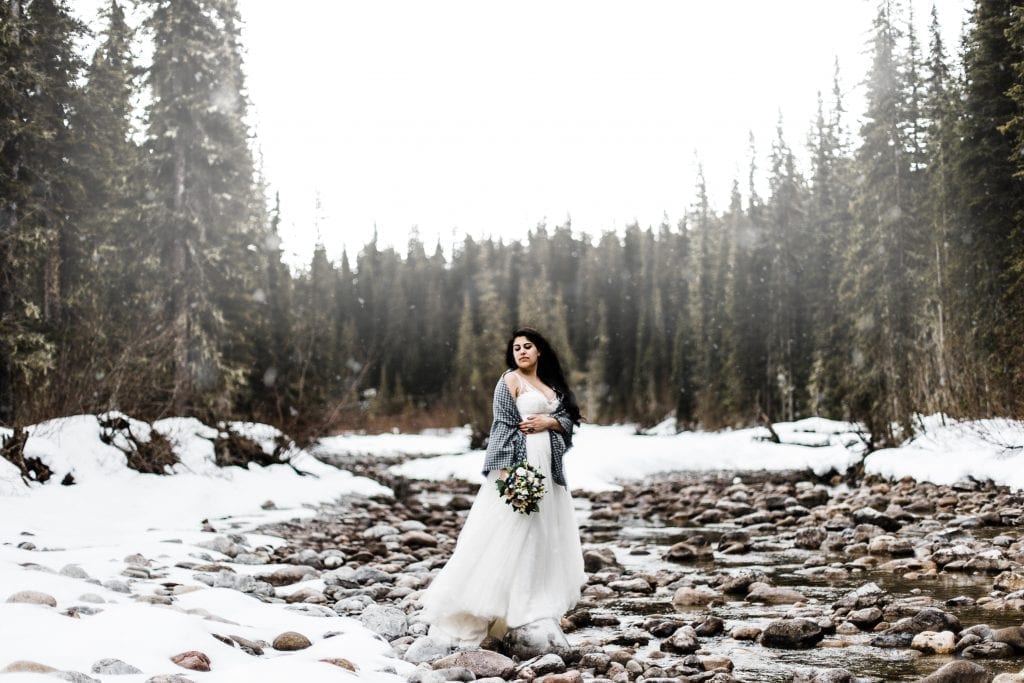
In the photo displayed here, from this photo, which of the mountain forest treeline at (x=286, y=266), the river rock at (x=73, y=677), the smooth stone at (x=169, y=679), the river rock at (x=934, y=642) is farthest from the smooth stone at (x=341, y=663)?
the mountain forest treeline at (x=286, y=266)

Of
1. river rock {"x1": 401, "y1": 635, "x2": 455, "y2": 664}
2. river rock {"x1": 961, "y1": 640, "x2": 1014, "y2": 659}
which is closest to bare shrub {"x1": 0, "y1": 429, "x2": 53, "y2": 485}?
river rock {"x1": 401, "y1": 635, "x2": 455, "y2": 664}

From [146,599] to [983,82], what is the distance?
23.8m

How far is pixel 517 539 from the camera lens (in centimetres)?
561

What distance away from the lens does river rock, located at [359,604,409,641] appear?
615 cm

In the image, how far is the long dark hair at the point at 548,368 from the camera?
595 centimetres

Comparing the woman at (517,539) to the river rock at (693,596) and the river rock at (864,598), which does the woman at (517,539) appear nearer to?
the river rock at (693,596)

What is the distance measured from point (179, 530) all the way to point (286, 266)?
106 feet

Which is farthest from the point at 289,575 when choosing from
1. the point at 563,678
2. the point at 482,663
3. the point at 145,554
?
the point at 563,678

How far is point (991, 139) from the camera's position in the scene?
872 inches

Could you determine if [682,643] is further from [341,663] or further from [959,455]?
[959,455]

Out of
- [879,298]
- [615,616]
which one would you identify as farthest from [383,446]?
[615,616]

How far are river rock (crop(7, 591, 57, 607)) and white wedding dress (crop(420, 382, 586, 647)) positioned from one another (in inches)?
92.0

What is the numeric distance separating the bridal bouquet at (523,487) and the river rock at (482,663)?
0.93 meters

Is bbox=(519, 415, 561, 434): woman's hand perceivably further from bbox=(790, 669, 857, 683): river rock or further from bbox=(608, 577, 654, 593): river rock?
bbox=(608, 577, 654, 593): river rock
